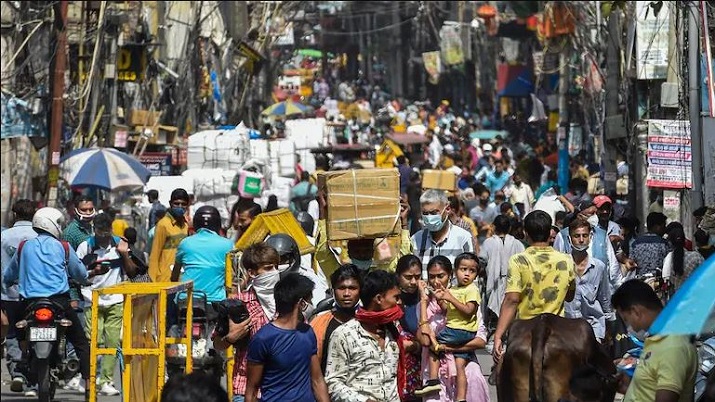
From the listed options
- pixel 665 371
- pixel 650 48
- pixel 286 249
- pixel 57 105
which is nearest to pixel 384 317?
pixel 665 371

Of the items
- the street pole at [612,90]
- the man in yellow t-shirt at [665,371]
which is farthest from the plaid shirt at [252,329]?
the street pole at [612,90]

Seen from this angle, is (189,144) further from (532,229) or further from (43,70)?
(532,229)

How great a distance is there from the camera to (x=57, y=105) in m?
22.2

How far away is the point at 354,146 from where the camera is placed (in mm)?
36406

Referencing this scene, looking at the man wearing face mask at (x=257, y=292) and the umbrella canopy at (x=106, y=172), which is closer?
the man wearing face mask at (x=257, y=292)

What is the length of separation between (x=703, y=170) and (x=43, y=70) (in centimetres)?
1392

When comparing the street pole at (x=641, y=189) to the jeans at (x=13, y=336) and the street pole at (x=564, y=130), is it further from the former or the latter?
the jeans at (x=13, y=336)

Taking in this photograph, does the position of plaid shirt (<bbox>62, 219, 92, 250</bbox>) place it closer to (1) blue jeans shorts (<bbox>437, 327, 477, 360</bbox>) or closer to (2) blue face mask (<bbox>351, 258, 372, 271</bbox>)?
(2) blue face mask (<bbox>351, 258, 372, 271</bbox>)

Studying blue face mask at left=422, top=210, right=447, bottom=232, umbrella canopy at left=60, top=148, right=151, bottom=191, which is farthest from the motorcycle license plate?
umbrella canopy at left=60, top=148, right=151, bottom=191

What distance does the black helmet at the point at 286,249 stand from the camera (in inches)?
438

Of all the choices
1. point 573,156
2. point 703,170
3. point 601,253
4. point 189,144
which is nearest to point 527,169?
point 573,156

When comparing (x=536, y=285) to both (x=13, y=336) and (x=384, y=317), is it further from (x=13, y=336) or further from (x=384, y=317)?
(x=13, y=336)

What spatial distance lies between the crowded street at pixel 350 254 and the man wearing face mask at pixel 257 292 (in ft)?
Result: 0.07

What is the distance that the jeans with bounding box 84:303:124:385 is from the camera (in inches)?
541
